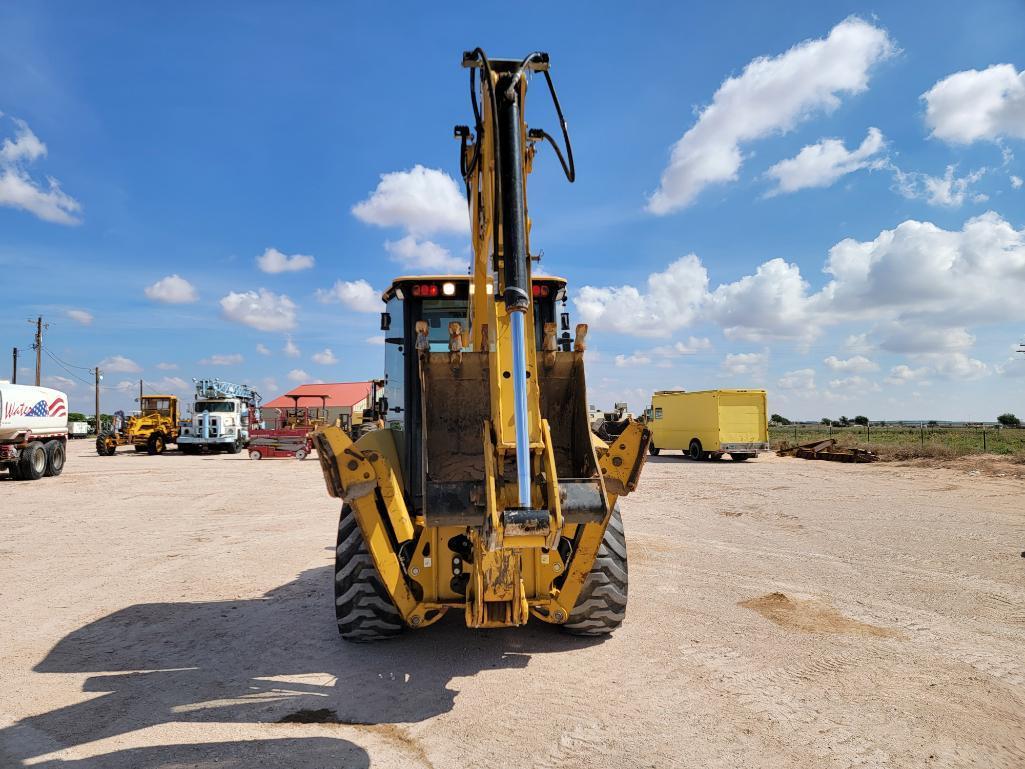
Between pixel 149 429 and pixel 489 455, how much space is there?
32.7m

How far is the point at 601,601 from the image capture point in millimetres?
4684

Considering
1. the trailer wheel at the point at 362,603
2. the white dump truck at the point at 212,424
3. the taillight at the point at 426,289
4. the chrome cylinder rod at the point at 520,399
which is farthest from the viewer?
the white dump truck at the point at 212,424

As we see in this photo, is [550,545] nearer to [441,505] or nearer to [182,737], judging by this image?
[441,505]

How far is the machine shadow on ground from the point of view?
3531 millimetres

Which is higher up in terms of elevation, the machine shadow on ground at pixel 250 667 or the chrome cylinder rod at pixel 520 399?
the chrome cylinder rod at pixel 520 399

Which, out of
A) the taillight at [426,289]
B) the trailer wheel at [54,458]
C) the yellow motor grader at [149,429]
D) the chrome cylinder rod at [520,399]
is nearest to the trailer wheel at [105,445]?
the yellow motor grader at [149,429]

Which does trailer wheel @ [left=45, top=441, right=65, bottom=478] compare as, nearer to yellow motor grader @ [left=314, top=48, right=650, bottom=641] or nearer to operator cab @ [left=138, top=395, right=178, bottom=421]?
operator cab @ [left=138, top=395, right=178, bottom=421]

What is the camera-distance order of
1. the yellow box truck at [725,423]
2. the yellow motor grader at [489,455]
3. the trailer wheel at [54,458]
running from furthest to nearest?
the yellow box truck at [725,423] → the trailer wheel at [54,458] → the yellow motor grader at [489,455]

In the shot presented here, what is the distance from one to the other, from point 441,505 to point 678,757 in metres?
1.77

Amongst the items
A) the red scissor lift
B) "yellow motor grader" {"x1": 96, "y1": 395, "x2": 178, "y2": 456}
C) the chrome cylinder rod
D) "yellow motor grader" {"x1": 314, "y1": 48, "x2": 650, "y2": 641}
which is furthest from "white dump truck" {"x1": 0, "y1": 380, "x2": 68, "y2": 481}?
the chrome cylinder rod

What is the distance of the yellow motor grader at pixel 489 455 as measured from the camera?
3.52 m

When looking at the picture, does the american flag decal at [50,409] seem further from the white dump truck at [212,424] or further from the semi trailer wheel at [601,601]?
the semi trailer wheel at [601,601]

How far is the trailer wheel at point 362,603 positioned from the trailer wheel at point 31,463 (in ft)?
58.8

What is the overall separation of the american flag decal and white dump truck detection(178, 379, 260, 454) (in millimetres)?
10389
